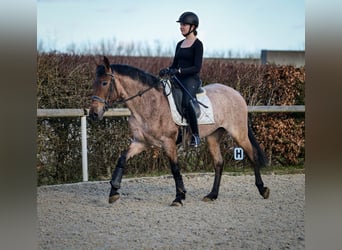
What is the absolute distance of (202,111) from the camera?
7.55 m

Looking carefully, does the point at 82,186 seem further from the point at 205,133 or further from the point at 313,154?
the point at 313,154

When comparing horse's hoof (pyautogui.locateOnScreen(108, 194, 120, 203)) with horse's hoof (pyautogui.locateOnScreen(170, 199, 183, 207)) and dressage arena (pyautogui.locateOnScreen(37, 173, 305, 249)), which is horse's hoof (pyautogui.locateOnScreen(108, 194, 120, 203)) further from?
horse's hoof (pyautogui.locateOnScreen(170, 199, 183, 207))

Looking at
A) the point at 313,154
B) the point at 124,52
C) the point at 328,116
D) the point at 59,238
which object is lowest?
the point at 59,238

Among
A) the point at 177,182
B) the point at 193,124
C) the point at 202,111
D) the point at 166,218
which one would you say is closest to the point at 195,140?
the point at 193,124

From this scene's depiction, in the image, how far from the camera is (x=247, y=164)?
10125 mm

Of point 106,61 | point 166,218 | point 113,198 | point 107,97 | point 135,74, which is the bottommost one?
point 166,218

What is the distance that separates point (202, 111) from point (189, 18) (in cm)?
113

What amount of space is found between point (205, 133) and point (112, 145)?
2116mm

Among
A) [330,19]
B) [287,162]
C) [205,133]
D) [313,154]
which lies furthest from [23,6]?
[287,162]

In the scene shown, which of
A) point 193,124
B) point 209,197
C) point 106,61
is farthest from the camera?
point 209,197

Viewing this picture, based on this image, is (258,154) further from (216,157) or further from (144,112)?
(144,112)

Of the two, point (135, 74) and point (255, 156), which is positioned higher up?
point (135, 74)

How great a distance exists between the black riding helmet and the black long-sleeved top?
205 mm

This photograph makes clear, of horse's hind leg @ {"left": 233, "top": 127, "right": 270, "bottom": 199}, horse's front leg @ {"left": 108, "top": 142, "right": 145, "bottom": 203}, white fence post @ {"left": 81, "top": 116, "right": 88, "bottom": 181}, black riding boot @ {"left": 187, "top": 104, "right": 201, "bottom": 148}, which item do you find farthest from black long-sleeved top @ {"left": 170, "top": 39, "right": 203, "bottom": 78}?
white fence post @ {"left": 81, "top": 116, "right": 88, "bottom": 181}
